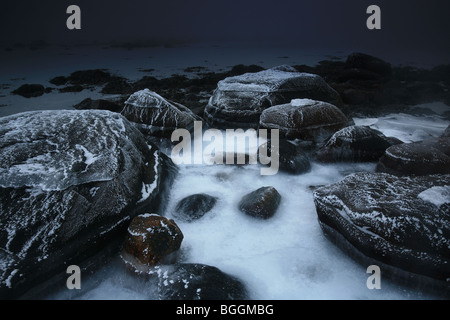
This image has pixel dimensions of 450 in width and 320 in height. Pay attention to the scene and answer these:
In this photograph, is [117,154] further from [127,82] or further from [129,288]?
[127,82]

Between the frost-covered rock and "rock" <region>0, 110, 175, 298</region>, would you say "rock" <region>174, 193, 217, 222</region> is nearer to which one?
"rock" <region>0, 110, 175, 298</region>

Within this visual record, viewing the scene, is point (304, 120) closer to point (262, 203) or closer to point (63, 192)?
point (262, 203)

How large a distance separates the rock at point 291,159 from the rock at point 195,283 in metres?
1.76

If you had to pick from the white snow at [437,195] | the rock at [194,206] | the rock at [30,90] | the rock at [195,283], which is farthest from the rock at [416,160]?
the rock at [30,90]

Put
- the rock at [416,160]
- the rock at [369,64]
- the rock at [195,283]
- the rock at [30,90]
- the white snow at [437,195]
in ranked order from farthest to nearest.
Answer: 1. the rock at [369,64]
2. the rock at [30,90]
3. the rock at [416,160]
4. the white snow at [437,195]
5. the rock at [195,283]

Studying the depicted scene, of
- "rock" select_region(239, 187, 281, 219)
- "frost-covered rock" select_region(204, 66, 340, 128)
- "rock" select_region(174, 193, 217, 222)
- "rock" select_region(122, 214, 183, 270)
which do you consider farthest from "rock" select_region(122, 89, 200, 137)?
"rock" select_region(122, 214, 183, 270)

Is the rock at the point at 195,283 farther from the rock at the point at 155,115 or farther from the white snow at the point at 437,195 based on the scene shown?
the rock at the point at 155,115

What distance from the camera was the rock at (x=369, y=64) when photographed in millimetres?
8703

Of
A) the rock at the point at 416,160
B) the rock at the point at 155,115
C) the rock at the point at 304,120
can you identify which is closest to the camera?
the rock at the point at 416,160

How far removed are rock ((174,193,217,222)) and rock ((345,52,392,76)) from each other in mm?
7958

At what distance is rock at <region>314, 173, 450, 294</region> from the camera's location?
1.91 m

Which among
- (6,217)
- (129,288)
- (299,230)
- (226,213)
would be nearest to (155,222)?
(129,288)

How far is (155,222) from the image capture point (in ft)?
7.34

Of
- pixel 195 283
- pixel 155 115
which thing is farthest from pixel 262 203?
pixel 155 115
